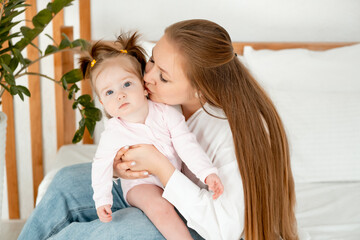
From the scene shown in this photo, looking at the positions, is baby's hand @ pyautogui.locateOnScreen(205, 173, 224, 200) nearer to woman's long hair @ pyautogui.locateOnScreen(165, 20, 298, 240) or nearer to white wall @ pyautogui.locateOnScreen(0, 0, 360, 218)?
woman's long hair @ pyautogui.locateOnScreen(165, 20, 298, 240)

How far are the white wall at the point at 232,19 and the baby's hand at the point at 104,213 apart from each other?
124 cm

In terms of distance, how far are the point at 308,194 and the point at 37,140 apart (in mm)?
1417

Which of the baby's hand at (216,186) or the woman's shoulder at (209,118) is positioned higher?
the woman's shoulder at (209,118)

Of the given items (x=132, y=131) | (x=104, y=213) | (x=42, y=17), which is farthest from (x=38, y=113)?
(x=104, y=213)

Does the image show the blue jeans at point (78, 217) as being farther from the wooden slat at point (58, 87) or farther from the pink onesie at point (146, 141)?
the wooden slat at point (58, 87)

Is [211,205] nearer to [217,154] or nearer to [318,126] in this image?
[217,154]

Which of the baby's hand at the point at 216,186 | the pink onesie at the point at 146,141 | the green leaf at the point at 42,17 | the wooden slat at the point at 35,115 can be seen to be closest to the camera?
the baby's hand at the point at 216,186

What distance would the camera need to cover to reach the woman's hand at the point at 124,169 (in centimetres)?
124

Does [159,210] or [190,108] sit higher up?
[190,108]

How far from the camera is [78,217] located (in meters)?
1.39

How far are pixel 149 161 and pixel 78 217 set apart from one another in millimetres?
363

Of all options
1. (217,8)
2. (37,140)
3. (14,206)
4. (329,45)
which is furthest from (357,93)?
(14,206)

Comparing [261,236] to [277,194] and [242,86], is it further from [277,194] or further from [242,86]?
[242,86]

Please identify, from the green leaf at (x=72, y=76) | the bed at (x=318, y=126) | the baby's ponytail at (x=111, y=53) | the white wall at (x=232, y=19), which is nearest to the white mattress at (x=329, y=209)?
the bed at (x=318, y=126)
